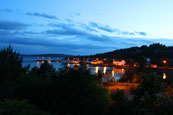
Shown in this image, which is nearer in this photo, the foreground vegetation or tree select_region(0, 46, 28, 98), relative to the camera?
the foreground vegetation

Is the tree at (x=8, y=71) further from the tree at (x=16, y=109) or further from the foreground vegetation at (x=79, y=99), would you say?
the tree at (x=16, y=109)

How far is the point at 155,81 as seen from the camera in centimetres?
971

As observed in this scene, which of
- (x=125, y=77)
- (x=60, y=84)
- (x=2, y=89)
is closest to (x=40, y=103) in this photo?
(x=60, y=84)

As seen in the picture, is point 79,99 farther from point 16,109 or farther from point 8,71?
point 8,71

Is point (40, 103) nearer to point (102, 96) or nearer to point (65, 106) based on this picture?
point (65, 106)

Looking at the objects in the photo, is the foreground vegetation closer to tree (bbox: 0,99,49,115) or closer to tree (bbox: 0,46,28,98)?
tree (bbox: 0,99,49,115)

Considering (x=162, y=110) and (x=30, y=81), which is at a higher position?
(x=30, y=81)

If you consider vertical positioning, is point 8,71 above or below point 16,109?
above

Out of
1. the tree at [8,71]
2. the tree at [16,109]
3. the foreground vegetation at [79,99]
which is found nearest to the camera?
the tree at [16,109]

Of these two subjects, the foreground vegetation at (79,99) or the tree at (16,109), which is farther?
the foreground vegetation at (79,99)

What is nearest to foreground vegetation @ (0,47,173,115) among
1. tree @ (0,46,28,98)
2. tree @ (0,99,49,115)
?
tree @ (0,99,49,115)

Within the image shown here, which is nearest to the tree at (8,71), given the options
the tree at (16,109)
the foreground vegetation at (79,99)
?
the foreground vegetation at (79,99)

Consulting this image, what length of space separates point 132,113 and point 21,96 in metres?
5.04

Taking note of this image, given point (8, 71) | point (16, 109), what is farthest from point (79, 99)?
point (8, 71)
